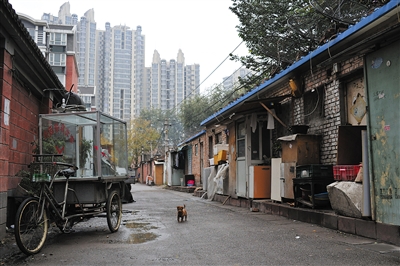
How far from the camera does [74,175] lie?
22.2 feet

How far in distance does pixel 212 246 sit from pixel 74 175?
117 inches

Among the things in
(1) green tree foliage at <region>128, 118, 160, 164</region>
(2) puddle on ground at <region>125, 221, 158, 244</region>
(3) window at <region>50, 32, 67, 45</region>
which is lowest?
(2) puddle on ground at <region>125, 221, 158, 244</region>

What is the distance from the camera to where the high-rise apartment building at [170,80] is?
70.1 meters

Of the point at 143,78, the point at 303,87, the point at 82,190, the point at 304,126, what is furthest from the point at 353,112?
the point at 143,78

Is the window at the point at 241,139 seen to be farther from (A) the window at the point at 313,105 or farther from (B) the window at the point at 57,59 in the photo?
(B) the window at the point at 57,59

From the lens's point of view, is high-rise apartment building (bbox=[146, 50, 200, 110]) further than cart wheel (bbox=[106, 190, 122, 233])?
Yes

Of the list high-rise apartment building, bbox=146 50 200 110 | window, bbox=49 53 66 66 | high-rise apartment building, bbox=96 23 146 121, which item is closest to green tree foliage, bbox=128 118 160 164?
window, bbox=49 53 66 66

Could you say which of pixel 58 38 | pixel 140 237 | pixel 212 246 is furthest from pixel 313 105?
pixel 58 38

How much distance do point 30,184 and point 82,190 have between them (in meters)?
1.73

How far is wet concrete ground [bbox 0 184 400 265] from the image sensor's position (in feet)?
15.2

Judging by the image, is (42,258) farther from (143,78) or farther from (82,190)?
(143,78)

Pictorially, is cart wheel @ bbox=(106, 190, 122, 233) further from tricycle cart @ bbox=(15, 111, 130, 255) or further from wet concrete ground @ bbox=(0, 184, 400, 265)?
wet concrete ground @ bbox=(0, 184, 400, 265)

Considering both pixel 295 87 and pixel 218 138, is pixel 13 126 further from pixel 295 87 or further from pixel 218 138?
pixel 218 138

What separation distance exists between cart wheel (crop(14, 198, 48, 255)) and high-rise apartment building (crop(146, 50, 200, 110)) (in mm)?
63783
